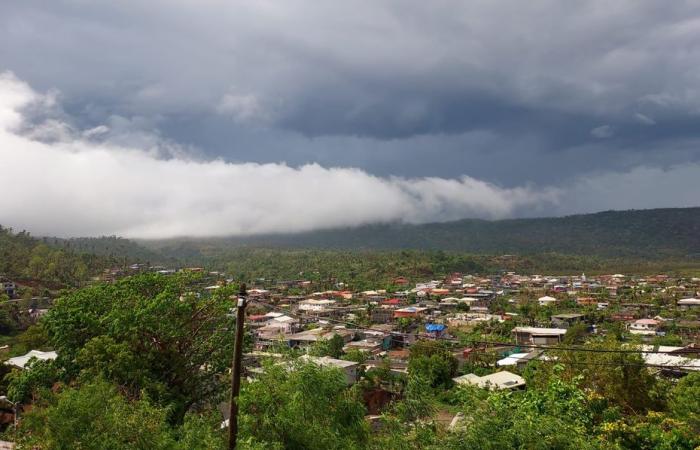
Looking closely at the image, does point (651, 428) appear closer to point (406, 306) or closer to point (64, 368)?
point (64, 368)

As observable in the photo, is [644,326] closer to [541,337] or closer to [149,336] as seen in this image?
[541,337]

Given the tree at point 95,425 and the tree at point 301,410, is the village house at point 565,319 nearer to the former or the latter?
the tree at point 301,410

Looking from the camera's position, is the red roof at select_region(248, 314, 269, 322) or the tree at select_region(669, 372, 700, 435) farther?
the red roof at select_region(248, 314, 269, 322)

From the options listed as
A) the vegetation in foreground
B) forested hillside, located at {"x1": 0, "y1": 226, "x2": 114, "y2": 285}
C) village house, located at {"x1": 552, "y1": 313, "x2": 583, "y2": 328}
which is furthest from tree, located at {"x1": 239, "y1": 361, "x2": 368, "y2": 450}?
forested hillside, located at {"x1": 0, "y1": 226, "x2": 114, "y2": 285}

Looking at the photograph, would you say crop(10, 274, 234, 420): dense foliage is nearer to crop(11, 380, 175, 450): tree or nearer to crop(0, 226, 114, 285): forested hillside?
crop(11, 380, 175, 450): tree

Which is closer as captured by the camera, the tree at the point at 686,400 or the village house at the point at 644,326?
the tree at the point at 686,400

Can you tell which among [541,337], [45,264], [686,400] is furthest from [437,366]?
A: [45,264]

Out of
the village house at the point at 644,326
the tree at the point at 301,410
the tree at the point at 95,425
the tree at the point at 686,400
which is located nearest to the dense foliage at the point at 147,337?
the tree at the point at 95,425

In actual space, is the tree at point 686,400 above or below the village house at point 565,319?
above

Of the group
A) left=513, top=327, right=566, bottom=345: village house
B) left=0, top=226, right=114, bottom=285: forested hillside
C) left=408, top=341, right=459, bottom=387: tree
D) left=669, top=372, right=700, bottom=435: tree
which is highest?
left=0, top=226, right=114, bottom=285: forested hillside

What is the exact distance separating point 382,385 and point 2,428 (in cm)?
2057

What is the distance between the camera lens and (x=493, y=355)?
1528 inches

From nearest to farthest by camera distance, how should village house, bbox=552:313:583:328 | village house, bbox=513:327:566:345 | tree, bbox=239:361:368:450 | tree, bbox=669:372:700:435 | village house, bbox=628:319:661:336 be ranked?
1. tree, bbox=239:361:368:450
2. tree, bbox=669:372:700:435
3. village house, bbox=513:327:566:345
4. village house, bbox=628:319:661:336
5. village house, bbox=552:313:583:328

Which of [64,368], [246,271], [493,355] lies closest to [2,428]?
[64,368]
